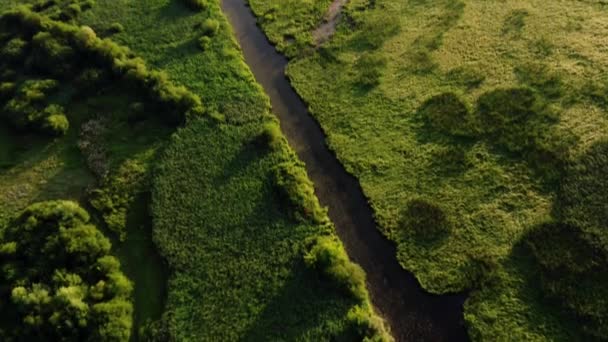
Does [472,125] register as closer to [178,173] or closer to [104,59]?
[178,173]

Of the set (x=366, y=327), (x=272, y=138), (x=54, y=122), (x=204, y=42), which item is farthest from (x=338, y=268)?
(x=204, y=42)

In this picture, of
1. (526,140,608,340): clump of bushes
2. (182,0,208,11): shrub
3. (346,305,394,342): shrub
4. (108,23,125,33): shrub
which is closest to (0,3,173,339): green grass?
(108,23,125,33): shrub

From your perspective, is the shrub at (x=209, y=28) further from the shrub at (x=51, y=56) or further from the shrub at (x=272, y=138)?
the shrub at (x=272, y=138)

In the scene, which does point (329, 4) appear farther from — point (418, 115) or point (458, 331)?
point (458, 331)

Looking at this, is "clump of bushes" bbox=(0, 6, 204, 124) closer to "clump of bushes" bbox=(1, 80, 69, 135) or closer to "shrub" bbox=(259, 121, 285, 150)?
"clump of bushes" bbox=(1, 80, 69, 135)

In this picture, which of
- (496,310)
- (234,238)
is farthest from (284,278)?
(496,310)

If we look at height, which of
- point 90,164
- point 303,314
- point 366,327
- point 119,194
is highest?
point 90,164
